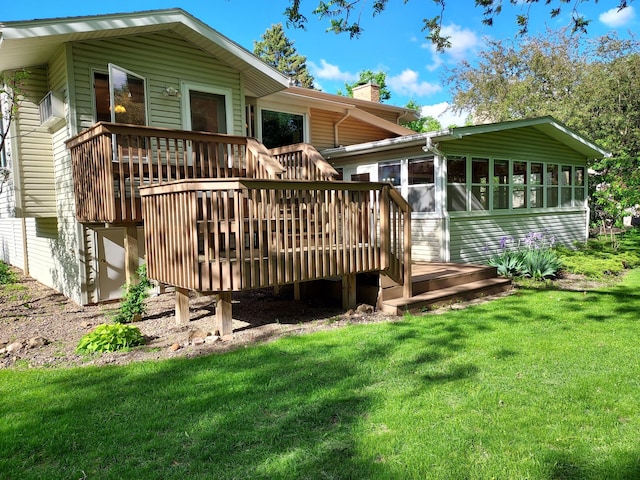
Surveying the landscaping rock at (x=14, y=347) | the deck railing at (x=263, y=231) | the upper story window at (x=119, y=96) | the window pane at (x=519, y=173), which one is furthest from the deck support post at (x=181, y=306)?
the window pane at (x=519, y=173)

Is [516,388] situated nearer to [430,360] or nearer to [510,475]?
[430,360]

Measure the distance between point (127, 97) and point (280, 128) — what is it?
5286 millimetres

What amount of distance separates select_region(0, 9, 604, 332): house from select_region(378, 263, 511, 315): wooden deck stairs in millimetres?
260

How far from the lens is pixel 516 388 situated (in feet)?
11.7

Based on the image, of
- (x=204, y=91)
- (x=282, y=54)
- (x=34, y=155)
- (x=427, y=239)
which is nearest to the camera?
(x=34, y=155)

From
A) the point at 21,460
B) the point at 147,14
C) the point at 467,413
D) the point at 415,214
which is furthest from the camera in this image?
the point at 415,214

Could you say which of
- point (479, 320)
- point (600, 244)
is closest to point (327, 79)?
point (600, 244)

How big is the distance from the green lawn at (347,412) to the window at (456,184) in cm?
579

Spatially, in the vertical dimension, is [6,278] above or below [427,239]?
below

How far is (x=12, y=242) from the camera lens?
1325cm

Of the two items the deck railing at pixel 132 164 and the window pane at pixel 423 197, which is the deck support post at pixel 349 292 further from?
the window pane at pixel 423 197

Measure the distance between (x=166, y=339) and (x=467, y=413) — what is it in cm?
355

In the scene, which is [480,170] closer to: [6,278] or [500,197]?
[500,197]

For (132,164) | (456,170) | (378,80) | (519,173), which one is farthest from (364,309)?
(378,80)
